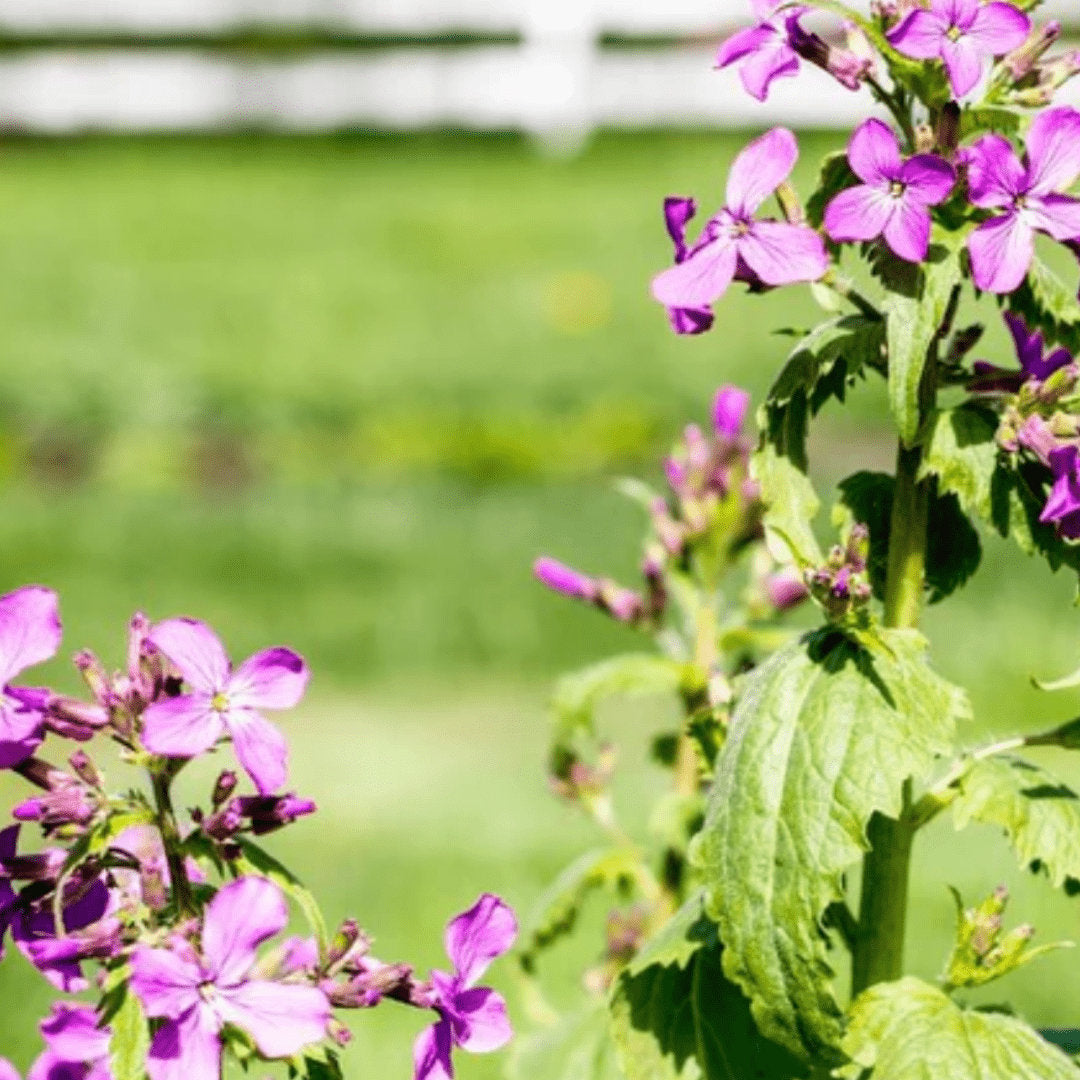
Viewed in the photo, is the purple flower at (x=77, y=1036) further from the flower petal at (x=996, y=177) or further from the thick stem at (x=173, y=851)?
the flower petal at (x=996, y=177)

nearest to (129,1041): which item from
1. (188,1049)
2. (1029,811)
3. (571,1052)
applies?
(188,1049)

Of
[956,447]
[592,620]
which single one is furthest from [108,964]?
[592,620]

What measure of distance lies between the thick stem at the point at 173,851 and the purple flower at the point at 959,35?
0.75 m

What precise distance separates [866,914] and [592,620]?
377 cm

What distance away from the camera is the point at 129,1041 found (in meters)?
1.76

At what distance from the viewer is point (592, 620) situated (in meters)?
5.99

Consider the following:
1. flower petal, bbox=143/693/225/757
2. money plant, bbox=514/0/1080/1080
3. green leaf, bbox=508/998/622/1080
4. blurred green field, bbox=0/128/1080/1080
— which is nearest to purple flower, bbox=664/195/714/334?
money plant, bbox=514/0/1080/1080

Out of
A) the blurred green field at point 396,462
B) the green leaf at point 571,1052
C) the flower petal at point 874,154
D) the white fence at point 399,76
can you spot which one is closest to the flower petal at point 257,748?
the flower petal at point 874,154

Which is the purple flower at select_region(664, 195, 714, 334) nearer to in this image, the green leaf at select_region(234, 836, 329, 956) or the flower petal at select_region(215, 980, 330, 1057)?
the green leaf at select_region(234, 836, 329, 956)

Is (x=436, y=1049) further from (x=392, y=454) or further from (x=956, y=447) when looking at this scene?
(x=392, y=454)

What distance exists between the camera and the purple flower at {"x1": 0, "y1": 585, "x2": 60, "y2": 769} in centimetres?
178

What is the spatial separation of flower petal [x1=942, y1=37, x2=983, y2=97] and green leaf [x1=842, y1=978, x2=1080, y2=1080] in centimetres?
70

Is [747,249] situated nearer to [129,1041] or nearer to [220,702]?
[220,702]

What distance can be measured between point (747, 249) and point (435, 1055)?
0.64 metres
